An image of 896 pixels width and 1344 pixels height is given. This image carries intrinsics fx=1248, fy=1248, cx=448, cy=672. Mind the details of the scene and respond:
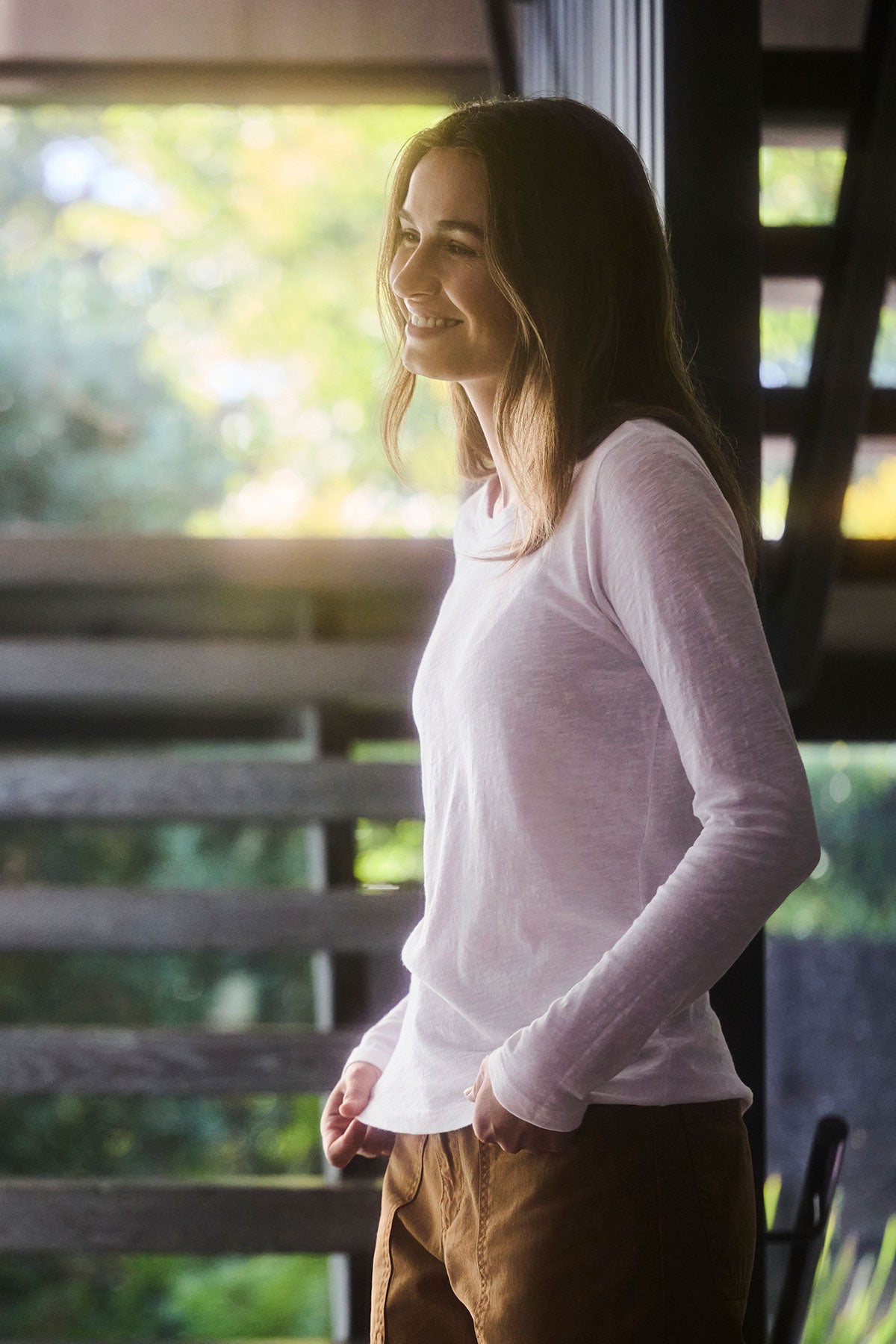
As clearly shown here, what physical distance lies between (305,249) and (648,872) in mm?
6810

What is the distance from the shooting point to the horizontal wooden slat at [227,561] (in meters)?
2.34

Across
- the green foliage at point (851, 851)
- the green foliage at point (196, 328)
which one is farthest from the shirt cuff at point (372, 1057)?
the green foliage at point (196, 328)

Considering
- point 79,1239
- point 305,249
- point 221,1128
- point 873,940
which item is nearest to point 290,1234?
point 79,1239

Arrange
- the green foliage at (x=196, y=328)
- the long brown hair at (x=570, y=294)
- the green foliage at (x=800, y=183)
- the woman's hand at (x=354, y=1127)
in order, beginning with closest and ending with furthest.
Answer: the long brown hair at (x=570, y=294) < the woman's hand at (x=354, y=1127) < the green foliage at (x=800, y=183) < the green foliage at (x=196, y=328)

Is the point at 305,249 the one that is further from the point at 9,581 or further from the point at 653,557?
the point at 653,557

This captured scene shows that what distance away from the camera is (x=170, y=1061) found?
81.4 inches

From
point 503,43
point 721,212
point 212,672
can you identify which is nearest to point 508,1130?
point 721,212

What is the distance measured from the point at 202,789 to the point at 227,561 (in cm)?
44

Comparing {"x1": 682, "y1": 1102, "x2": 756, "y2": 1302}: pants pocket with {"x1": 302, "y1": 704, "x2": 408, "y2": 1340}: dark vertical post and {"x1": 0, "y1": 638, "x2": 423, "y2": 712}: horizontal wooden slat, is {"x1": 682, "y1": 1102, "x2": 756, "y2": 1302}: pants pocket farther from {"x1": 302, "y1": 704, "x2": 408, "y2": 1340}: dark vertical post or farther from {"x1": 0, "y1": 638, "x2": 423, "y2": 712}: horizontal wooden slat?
{"x1": 0, "y1": 638, "x2": 423, "y2": 712}: horizontal wooden slat

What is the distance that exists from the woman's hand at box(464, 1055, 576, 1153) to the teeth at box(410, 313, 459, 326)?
0.57m

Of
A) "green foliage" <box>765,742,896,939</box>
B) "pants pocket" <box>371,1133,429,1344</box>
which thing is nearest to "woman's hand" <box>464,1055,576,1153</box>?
"pants pocket" <box>371,1133,429,1344</box>

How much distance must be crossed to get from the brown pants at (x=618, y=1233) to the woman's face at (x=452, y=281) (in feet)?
1.90

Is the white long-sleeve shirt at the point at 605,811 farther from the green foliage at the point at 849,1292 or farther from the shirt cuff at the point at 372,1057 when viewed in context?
the green foliage at the point at 849,1292

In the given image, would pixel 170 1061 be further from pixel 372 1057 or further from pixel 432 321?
pixel 432 321
